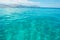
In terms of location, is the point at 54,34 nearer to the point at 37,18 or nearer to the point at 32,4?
the point at 37,18

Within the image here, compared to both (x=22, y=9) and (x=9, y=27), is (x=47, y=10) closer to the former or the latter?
(x=22, y=9)

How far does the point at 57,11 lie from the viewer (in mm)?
1336

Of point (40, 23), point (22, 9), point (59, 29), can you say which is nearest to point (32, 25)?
point (40, 23)

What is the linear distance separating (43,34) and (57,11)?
30cm

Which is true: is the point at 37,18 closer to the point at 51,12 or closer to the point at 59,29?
the point at 51,12

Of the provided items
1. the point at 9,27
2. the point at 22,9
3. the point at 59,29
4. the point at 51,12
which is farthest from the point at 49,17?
the point at 9,27

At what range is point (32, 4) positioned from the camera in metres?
1.34

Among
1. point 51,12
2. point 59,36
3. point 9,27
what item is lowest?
point 59,36

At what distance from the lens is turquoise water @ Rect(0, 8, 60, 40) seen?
129 cm

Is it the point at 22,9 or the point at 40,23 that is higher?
the point at 22,9

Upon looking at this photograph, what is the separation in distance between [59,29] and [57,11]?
0.67 feet

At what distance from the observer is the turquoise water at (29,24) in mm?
1292

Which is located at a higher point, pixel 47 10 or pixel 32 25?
pixel 47 10

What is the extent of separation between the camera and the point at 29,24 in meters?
1.31
